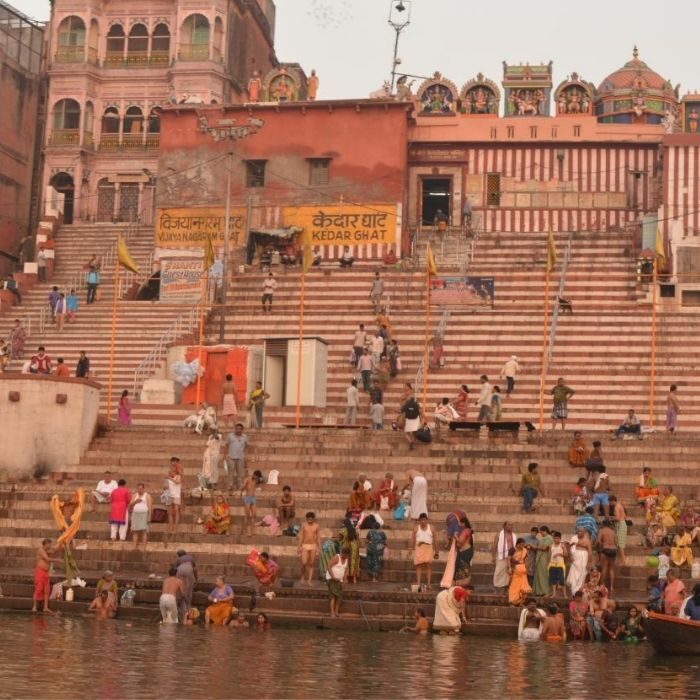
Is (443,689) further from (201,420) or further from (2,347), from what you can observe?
(2,347)

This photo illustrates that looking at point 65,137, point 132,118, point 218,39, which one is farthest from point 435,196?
point 65,137


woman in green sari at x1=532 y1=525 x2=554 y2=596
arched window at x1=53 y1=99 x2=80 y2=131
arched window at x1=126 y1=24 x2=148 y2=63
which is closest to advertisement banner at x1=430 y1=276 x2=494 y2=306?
woman in green sari at x1=532 y1=525 x2=554 y2=596

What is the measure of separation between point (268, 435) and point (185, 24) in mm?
29251

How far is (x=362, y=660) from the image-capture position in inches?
695

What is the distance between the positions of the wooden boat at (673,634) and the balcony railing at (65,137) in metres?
39.1

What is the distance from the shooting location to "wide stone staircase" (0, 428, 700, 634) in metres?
21.6

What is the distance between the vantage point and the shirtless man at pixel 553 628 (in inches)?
795

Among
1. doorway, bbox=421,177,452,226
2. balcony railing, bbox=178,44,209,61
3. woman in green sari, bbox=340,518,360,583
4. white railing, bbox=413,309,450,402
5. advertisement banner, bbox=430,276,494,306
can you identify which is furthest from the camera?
balcony railing, bbox=178,44,209,61

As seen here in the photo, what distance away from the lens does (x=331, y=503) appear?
83.1 ft

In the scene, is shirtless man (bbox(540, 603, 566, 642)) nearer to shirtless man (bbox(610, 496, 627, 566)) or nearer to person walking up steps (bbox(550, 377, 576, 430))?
shirtless man (bbox(610, 496, 627, 566))

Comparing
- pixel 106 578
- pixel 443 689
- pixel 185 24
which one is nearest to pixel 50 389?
pixel 106 578

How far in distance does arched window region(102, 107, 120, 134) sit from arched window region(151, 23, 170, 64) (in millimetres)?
2152

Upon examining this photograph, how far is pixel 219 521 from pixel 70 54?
34.2 meters

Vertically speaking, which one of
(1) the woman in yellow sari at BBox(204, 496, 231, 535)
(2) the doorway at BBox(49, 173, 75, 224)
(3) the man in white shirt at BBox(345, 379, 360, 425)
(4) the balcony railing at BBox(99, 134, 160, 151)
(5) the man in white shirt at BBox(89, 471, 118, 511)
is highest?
(4) the balcony railing at BBox(99, 134, 160, 151)
